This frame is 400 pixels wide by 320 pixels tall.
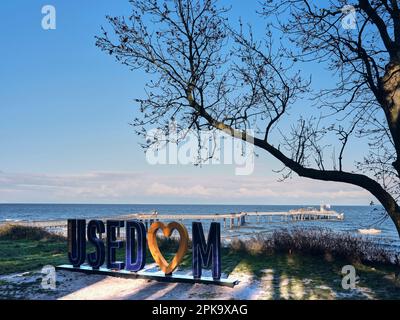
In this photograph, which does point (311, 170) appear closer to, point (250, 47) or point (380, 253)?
point (250, 47)

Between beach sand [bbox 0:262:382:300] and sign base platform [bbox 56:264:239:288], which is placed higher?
sign base platform [bbox 56:264:239:288]

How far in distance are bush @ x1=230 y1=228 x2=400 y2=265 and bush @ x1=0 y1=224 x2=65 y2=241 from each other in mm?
11502

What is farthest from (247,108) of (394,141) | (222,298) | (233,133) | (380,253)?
(380,253)

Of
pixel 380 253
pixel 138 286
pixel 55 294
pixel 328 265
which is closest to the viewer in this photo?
pixel 55 294

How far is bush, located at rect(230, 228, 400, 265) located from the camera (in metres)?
11.3

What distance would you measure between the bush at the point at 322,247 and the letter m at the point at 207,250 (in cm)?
444

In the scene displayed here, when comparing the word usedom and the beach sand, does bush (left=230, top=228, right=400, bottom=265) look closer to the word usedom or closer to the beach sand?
the beach sand

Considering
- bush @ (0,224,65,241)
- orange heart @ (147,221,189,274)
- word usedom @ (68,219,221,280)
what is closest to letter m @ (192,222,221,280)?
word usedom @ (68,219,221,280)

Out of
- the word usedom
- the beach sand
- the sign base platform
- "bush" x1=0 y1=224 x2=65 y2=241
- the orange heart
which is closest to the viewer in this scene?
the beach sand

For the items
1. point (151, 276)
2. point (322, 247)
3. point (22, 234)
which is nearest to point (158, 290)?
point (151, 276)

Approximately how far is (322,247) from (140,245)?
20.1 feet

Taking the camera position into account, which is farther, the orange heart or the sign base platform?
the orange heart
